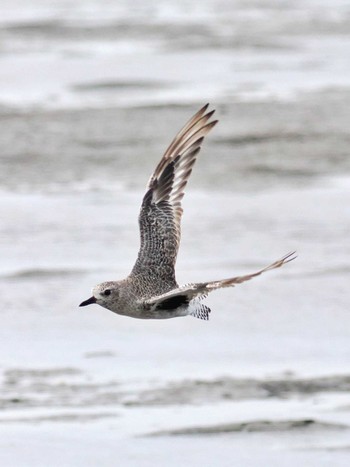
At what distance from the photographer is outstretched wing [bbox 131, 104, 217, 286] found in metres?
8.02

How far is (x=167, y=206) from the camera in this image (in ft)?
27.7

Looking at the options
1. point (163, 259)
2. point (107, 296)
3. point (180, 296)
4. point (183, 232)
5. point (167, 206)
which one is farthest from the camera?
point (183, 232)

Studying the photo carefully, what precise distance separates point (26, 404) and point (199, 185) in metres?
4.44

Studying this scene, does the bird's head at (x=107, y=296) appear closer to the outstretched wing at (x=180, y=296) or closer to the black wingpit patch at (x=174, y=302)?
the outstretched wing at (x=180, y=296)

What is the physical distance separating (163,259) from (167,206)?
0.49 metres

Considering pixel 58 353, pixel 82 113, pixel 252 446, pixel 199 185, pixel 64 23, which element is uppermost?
pixel 64 23

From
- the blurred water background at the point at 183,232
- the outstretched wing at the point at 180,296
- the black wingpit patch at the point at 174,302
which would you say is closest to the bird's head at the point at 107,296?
the outstretched wing at the point at 180,296

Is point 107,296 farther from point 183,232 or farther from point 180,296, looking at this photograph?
point 183,232

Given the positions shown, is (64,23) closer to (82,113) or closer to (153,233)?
(82,113)

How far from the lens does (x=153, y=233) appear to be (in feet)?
27.0

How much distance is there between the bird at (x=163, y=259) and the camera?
7.35m

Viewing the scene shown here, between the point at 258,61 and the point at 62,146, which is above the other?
the point at 258,61

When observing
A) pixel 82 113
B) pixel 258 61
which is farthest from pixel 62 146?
pixel 258 61

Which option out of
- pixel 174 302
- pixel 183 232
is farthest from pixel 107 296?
pixel 183 232
